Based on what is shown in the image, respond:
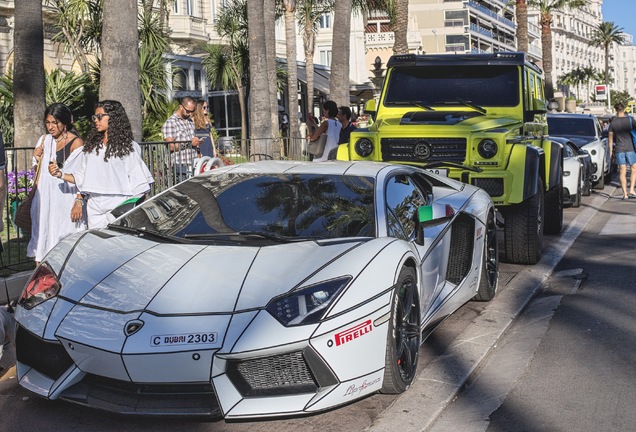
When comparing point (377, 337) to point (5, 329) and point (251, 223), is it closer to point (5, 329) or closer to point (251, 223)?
point (251, 223)

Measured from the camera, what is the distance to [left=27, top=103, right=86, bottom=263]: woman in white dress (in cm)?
881

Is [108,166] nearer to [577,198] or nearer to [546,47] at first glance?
[577,198]

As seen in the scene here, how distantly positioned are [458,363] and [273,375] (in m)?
1.89

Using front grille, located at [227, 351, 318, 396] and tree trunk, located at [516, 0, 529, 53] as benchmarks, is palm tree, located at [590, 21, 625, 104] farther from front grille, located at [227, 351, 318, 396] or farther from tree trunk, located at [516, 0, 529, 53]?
front grille, located at [227, 351, 318, 396]

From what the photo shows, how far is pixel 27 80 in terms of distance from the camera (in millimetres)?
14102

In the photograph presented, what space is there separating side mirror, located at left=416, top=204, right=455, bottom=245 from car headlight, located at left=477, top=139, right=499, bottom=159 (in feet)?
10.6

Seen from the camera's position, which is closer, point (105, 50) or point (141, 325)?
point (141, 325)

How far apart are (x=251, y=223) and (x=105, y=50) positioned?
6495mm

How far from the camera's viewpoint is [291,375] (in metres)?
4.79

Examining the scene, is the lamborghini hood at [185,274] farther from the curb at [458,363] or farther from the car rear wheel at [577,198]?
the car rear wheel at [577,198]

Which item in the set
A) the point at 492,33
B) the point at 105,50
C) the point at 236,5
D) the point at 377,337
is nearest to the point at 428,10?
the point at 492,33

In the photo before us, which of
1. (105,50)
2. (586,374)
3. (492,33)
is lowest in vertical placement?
(586,374)

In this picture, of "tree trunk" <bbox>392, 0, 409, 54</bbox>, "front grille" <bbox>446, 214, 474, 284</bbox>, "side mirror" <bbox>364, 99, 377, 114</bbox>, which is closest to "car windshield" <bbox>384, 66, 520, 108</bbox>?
"side mirror" <bbox>364, 99, 377, 114</bbox>

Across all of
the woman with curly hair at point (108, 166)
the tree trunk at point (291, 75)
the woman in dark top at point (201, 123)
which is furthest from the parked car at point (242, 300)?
the tree trunk at point (291, 75)
